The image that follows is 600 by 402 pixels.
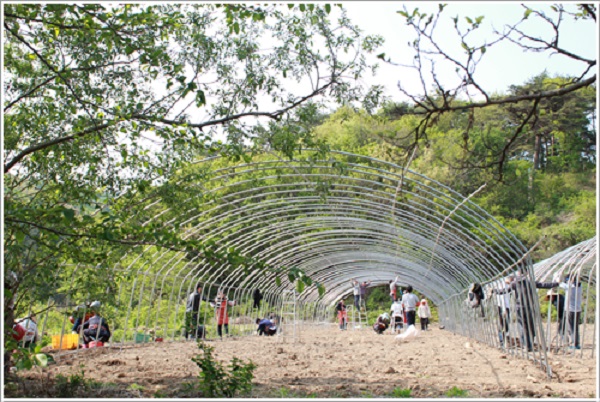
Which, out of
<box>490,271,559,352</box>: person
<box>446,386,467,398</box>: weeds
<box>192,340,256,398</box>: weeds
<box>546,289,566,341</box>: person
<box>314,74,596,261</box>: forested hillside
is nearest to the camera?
<box>192,340,256,398</box>: weeds

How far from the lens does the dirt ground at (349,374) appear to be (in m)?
6.87

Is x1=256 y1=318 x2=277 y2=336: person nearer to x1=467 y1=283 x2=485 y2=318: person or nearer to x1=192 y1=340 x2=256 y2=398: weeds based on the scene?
x1=467 y1=283 x2=485 y2=318: person

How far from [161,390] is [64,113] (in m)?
3.15

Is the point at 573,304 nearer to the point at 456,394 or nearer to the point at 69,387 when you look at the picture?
the point at 456,394

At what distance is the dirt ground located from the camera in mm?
6867

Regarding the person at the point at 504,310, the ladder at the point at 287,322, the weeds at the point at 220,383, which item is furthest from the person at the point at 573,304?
the weeds at the point at 220,383

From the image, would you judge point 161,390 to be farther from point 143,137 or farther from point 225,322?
point 225,322

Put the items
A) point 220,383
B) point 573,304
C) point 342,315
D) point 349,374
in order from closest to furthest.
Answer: point 220,383
point 349,374
point 573,304
point 342,315

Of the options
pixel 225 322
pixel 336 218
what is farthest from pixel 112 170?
pixel 225 322

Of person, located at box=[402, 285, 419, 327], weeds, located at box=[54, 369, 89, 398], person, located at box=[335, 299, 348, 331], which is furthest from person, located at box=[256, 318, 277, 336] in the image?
weeds, located at box=[54, 369, 89, 398]

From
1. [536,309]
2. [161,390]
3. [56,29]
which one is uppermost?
[56,29]

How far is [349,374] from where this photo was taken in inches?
354

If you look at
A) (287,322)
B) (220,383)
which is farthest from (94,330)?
(287,322)

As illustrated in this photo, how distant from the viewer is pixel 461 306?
66.5 feet
